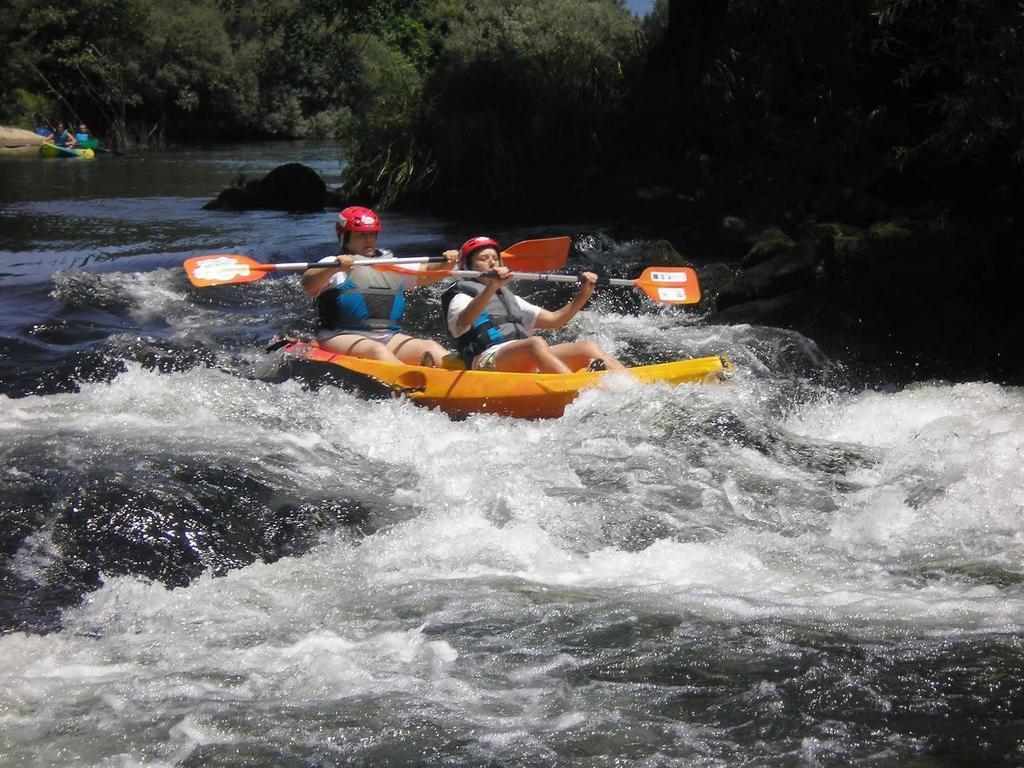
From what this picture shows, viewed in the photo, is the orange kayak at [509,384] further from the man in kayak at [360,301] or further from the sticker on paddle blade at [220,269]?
the sticker on paddle blade at [220,269]

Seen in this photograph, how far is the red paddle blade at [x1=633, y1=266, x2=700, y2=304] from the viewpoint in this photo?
7.33 m

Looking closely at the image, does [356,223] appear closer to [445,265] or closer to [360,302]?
[360,302]

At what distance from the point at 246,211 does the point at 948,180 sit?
400 inches

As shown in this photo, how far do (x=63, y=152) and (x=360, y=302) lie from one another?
24.2 meters

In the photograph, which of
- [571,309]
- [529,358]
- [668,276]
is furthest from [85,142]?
[529,358]

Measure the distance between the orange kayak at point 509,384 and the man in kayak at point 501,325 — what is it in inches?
8.8

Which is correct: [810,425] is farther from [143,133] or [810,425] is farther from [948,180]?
[143,133]

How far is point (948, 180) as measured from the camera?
940 centimetres

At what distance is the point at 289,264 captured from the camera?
6.65 meters

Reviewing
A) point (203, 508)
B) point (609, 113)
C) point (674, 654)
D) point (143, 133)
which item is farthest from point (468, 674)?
point (143, 133)

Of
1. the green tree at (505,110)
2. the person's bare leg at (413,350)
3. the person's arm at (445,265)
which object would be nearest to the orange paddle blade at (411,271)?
the person's arm at (445,265)

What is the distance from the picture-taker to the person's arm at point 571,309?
6.46 metres

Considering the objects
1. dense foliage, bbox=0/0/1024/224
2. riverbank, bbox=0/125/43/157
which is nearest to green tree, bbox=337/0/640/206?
dense foliage, bbox=0/0/1024/224

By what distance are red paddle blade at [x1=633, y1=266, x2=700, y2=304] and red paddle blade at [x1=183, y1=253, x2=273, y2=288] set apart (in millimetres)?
2413
